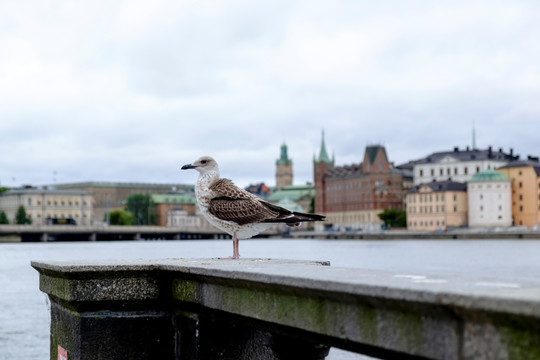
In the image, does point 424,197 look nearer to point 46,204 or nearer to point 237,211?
point 46,204

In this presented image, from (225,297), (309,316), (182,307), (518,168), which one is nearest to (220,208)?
(182,307)

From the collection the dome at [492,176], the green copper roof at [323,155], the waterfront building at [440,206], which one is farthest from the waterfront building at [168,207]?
the dome at [492,176]

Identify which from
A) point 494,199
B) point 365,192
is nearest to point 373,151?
point 365,192

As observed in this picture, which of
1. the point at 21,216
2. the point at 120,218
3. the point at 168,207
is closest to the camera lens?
the point at 21,216

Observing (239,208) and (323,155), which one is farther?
(323,155)

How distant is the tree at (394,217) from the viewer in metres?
149

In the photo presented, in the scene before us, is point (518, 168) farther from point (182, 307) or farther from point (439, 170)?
point (182, 307)

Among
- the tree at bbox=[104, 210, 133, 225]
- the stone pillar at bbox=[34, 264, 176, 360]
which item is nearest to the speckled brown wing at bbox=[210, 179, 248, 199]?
the stone pillar at bbox=[34, 264, 176, 360]

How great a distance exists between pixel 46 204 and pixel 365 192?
206 feet

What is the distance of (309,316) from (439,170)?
15665 cm

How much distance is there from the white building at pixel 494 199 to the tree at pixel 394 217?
53.1 ft

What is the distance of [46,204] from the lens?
167375mm

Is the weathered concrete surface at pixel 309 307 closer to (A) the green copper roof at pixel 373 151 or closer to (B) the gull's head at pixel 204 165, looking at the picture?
(B) the gull's head at pixel 204 165

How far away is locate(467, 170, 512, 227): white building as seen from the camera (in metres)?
134
